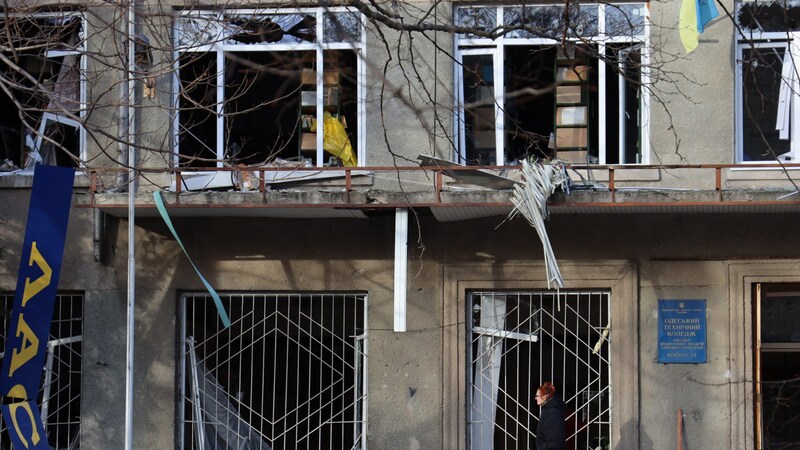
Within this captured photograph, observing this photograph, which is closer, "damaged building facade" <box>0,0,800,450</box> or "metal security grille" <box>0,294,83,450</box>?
"damaged building facade" <box>0,0,800,450</box>

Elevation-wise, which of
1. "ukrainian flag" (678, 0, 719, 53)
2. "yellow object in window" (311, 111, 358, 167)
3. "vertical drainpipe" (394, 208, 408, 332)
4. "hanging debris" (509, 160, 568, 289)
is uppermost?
"ukrainian flag" (678, 0, 719, 53)

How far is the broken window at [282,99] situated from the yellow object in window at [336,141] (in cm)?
1

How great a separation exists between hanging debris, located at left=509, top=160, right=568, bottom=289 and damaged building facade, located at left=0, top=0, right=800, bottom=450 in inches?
17.3

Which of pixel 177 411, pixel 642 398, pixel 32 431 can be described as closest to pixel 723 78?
pixel 642 398

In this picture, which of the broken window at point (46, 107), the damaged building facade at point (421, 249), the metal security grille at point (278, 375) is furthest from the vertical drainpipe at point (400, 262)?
the broken window at point (46, 107)

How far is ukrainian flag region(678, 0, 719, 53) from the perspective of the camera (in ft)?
34.7

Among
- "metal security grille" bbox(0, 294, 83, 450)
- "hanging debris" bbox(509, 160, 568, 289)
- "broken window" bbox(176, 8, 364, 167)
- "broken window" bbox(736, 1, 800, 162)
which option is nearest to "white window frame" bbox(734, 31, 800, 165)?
"broken window" bbox(736, 1, 800, 162)

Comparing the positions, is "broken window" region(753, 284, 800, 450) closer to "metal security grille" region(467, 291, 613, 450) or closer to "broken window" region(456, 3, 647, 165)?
"metal security grille" region(467, 291, 613, 450)

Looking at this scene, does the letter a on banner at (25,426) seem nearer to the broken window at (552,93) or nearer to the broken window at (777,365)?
the broken window at (552,93)

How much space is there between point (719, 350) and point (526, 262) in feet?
6.75

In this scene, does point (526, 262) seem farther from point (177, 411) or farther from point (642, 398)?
point (177, 411)

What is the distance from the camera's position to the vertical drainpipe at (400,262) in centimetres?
1043

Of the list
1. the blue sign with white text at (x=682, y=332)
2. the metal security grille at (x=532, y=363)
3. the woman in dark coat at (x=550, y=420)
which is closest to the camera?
the woman in dark coat at (x=550, y=420)

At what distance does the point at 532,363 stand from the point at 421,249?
5.26 feet
